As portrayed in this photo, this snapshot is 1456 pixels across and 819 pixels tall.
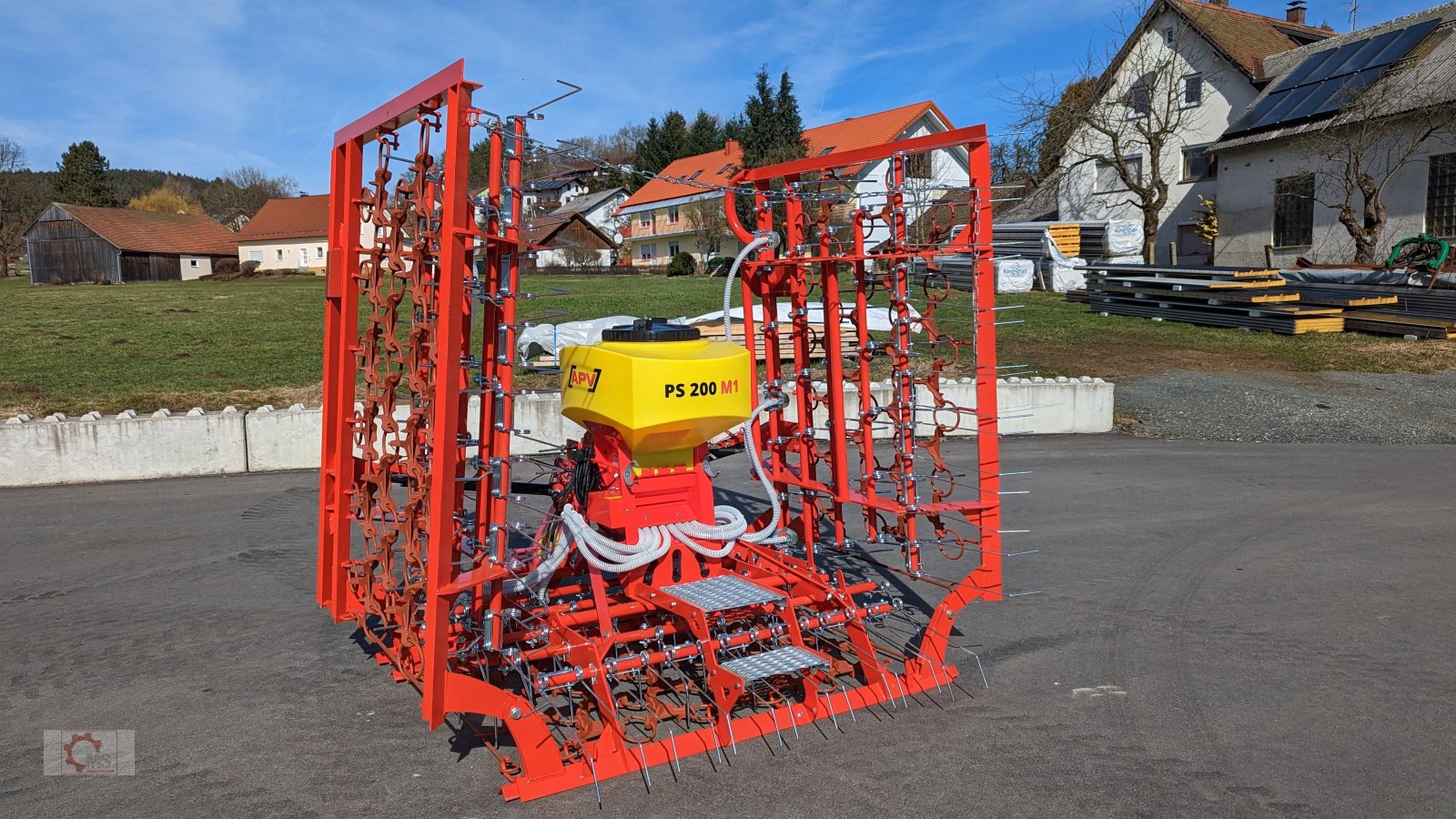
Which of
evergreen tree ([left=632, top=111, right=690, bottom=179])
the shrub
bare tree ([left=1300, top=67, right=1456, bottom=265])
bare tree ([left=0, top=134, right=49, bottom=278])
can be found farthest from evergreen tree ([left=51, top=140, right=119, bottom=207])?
bare tree ([left=1300, top=67, right=1456, bottom=265])

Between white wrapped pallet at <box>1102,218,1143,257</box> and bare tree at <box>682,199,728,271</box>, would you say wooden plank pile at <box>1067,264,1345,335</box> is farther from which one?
bare tree at <box>682,199,728,271</box>

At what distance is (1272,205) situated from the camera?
92.5ft

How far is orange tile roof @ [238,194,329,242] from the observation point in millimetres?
54594

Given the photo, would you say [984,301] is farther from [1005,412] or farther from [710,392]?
[1005,412]

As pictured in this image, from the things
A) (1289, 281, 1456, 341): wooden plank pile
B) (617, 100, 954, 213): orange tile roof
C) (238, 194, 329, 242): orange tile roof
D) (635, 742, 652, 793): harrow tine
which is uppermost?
(617, 100, 954, 213): orange tile roof

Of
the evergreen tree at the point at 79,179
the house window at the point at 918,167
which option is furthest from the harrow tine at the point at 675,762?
the evergreen tree at the point at 79,179

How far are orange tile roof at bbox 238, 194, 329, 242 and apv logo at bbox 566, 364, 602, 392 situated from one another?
5408 cm

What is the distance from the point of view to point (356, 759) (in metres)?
4.18

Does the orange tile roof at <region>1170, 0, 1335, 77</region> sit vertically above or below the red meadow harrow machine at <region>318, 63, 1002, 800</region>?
above

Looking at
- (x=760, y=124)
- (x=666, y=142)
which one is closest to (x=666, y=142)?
(x=666, y=142)

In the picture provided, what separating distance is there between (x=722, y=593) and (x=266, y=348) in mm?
14236

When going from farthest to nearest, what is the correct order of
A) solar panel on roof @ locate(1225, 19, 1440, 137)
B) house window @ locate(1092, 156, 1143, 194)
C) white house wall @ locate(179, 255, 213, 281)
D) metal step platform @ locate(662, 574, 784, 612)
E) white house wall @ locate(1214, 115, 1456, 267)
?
white house wall @ locate(179, 255, 213, 281) < house window @ locate(1092, 156, 1143, 194) < solar panel on roof @ locate(1225, 19, 1440, 137) < white house wall @ locate(1214, 115, 1456, 267) < metal step platform @ locate(662, 574, 784, 612)

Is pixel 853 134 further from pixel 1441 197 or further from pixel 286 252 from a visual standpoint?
pixel 286 252

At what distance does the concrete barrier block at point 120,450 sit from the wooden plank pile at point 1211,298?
18024mm
